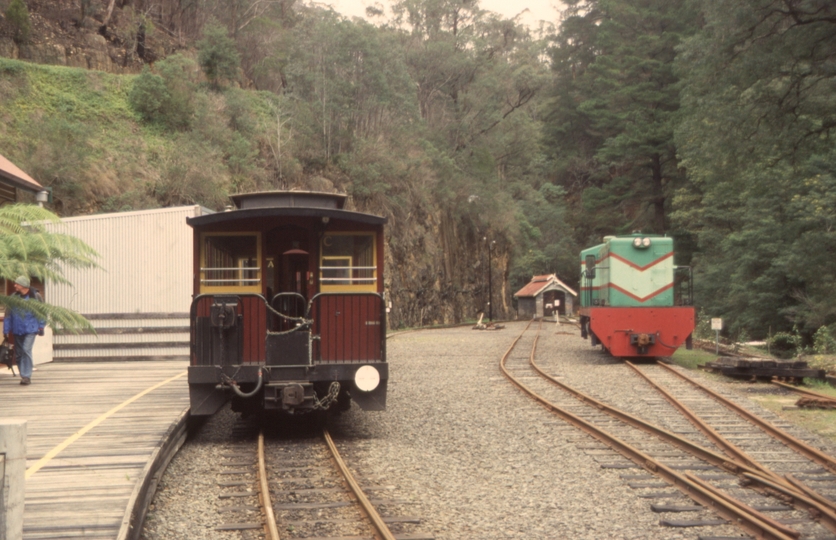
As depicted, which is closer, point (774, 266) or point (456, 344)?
point (456, 344)

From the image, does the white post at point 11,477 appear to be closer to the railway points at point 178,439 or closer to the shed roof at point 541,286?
the railway points at point 178,439

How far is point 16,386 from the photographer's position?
13.1 metres

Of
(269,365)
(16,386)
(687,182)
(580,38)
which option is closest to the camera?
(269,365)

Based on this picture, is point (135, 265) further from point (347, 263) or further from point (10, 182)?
point (347, 263)

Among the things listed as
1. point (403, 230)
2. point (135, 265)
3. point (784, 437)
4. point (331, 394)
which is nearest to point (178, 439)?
point (331, 394)

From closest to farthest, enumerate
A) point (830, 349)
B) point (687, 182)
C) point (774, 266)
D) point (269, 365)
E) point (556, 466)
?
point (556, 466), point (269, 365), point (830, 349), point (774, 266), point (687, 182)

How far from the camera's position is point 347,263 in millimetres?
10430

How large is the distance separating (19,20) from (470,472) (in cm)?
3307

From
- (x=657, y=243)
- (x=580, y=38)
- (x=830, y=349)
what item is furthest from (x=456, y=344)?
(x=580, y=38)

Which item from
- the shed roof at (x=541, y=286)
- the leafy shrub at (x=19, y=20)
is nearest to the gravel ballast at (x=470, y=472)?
the leafy shrub at (x=19, y=20)

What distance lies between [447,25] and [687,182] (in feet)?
78.9

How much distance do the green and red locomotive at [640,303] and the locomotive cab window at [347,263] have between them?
9.72 meters

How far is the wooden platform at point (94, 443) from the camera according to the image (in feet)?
19.5

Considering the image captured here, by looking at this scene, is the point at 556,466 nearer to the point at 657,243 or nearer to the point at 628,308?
the point at 628,308
